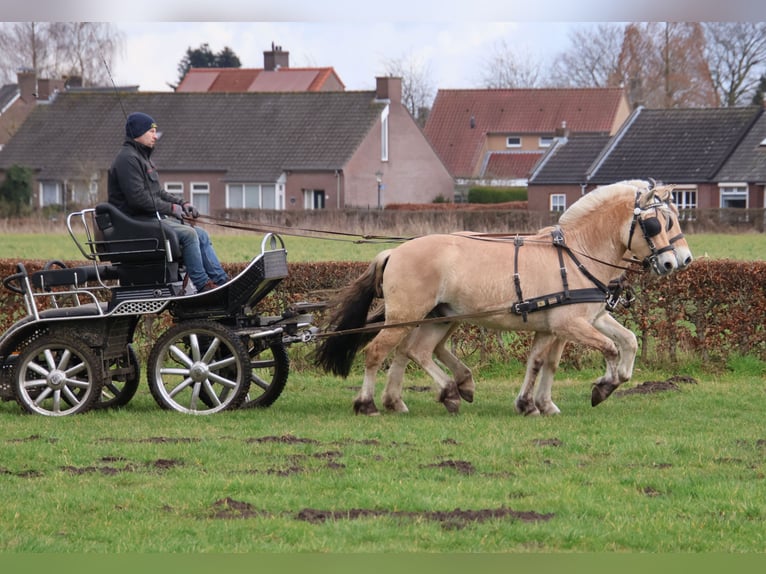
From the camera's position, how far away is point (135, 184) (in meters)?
9.83

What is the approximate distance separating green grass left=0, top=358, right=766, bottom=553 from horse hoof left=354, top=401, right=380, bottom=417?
0.92 feet

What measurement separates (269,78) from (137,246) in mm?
72008

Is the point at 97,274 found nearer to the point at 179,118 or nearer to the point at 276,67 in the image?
the point at 179,118

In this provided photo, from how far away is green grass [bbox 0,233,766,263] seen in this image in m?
29.1

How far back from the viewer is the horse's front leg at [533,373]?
10250 mm

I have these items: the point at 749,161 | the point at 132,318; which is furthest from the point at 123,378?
the point at 749,161

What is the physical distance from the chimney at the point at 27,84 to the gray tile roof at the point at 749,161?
38.7 meters

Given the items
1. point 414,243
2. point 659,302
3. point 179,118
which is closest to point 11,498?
point 414,243

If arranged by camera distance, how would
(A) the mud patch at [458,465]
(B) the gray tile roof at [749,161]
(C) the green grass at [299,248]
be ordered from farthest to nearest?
(B) the gray tile roof at [749,161] → (C) the green grass at [299,248] → (A) the mud patch at [458,465]

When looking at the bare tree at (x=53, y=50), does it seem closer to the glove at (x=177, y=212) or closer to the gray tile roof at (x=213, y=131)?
the gray tile roof at (x=213, y=131)

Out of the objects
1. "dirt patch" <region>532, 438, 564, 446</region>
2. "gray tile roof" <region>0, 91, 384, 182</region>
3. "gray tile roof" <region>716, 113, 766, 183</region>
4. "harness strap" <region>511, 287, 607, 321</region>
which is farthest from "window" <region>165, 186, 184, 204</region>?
"dirt patch" <region>532, 438, 564, 446</region>

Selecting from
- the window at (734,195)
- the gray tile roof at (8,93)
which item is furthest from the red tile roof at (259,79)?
the window at (734,195)

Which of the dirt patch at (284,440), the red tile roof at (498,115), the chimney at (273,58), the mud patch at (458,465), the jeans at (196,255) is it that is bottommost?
the dirt patch at (284,440)

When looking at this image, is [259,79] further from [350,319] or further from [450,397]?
[450,397]
